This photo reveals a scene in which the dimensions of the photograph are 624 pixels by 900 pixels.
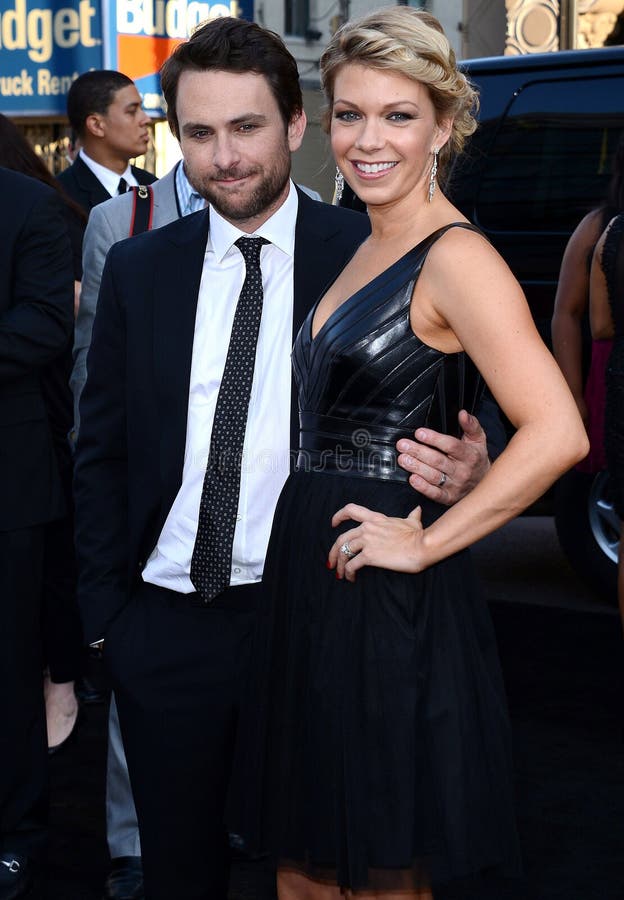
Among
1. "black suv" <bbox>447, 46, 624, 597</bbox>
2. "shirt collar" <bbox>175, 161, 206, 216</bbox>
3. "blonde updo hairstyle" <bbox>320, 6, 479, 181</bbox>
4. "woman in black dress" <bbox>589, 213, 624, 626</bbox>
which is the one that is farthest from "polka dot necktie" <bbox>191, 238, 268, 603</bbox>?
"black suv" <bbox>447, 46, 624, 597</bbox>

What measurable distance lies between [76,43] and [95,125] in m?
8.70

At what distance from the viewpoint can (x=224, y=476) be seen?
10.2ft

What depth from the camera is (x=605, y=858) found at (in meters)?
4.35

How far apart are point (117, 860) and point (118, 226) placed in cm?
175

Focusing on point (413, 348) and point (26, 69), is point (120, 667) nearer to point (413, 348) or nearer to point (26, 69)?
point (413, 348)

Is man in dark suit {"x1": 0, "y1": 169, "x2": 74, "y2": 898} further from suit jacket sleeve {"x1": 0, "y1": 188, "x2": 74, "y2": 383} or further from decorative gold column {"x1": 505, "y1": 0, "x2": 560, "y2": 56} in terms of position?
decorative gold column {"x1": 505, "y1": 0, "x2": 560, "y2": 56}

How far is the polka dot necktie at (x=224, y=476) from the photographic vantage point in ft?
10.1

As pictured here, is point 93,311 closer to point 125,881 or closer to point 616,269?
point 125,881

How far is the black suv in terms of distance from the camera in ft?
22.1

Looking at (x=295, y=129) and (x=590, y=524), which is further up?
(x=295, y=129)

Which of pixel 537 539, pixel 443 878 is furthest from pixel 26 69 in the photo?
pixel 443 878

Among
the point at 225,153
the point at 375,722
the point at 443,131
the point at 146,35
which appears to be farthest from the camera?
the point at 146,35

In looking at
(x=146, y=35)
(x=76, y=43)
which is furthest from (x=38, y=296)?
(x=76, y=43)

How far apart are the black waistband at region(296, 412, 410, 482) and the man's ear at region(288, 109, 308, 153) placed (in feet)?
2.33
